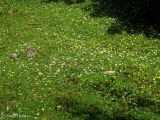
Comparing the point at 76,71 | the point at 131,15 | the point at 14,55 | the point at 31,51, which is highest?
the point at 131,15

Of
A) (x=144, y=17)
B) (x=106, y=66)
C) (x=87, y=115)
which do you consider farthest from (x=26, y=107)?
(x=144, y=17)

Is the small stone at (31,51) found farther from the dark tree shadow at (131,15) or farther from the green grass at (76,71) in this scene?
the dark tree shadow at (131,15)

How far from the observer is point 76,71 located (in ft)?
79.5

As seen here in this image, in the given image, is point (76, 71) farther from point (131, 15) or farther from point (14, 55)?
point (131, 15)

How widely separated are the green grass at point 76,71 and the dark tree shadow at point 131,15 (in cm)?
82

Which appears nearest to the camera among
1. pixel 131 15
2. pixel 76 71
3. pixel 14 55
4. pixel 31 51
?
pixel 76 71

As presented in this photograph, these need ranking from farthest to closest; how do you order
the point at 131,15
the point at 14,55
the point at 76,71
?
the point at 131,15
the point at 14,55
the point at 76,71

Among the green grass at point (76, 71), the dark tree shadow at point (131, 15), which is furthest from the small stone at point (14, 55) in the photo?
the dark tree shadow at point (131, 15)

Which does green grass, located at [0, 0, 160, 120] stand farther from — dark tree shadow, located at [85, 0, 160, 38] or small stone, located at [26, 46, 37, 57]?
dark tree shadow, located at [85, 0, 160, 38]

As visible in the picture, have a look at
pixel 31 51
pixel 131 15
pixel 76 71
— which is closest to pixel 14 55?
pixel 31 51

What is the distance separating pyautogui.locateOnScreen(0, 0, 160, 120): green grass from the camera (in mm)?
19859

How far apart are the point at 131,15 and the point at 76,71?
12550 mm

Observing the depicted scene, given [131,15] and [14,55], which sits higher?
[131,15]

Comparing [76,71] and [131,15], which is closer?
[76,71]
